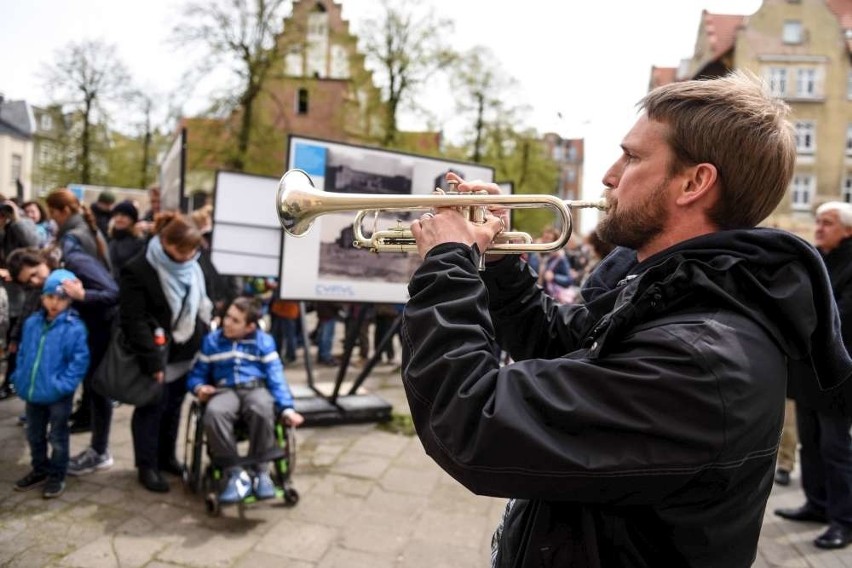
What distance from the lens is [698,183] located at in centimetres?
147

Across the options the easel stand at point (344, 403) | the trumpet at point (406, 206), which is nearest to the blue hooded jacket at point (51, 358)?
the easel stand at point (344, 403)

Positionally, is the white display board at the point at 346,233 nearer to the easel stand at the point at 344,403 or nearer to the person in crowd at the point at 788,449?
the easel stand at the point at 344,403

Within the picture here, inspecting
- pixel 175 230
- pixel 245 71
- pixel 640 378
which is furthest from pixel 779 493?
pixel 245 71

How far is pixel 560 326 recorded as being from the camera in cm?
203

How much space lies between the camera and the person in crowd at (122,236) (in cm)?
597

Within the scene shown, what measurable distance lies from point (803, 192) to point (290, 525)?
120 ft

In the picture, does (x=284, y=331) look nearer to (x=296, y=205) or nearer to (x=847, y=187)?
(x=296, y=205)

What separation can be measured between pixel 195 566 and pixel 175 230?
2.11 metres

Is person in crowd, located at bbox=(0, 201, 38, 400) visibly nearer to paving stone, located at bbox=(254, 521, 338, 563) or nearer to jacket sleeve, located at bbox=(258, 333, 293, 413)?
jacket sleeve, located at bbox=(258, 333, 293, 413)

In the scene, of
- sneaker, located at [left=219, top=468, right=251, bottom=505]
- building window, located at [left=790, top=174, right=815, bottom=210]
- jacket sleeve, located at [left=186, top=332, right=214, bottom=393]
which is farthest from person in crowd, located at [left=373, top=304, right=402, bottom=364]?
building window, located at [left=790, top=174, right=815, bottom=210]

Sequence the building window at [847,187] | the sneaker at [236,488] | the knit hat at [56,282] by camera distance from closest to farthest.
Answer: the sneaker at [236,488]
the knit hat at [56,282]
the building window at [847,187]

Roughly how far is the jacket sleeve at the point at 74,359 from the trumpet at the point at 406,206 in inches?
105

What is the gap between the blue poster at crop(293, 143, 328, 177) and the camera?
214 inches

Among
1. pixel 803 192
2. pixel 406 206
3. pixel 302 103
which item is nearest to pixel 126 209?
pixel 406 206
